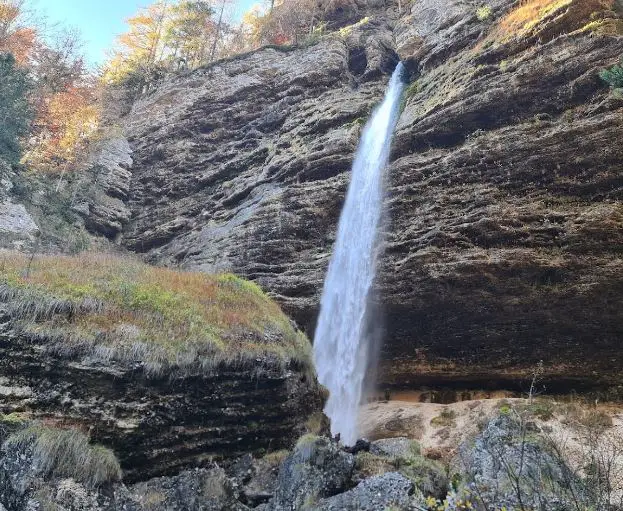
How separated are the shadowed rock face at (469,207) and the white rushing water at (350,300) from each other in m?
0.47

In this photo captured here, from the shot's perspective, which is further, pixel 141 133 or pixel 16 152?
pixel 141 133

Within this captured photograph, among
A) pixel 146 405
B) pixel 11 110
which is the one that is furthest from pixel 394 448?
pixel 11 110

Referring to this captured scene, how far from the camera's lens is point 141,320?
32.2 ft

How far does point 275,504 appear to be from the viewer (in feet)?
26.8

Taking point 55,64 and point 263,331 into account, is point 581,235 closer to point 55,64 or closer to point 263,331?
point 263,331

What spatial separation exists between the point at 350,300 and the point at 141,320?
750cm

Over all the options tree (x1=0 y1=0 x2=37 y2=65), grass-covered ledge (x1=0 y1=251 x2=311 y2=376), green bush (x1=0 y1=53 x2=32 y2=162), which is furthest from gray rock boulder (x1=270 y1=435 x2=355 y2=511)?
tree (x1=0 y1=0 x2=37 y2=65)

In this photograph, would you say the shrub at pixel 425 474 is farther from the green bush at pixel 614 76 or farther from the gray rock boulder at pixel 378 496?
the green bush at pixel 614 76

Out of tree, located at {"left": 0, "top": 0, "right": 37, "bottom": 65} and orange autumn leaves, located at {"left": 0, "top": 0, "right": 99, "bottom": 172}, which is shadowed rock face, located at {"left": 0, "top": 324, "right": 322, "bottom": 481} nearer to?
orange autumn leaves, located at {"left": 0, "top": 0, "right": 99, "bottom": 172}

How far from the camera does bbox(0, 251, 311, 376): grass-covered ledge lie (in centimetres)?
894

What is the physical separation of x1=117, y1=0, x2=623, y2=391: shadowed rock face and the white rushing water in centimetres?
47

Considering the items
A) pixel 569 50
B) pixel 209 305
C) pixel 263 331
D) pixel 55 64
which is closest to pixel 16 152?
pixel 55 64

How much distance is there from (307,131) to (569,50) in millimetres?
9597

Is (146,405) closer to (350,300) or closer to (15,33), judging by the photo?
(350,300)
